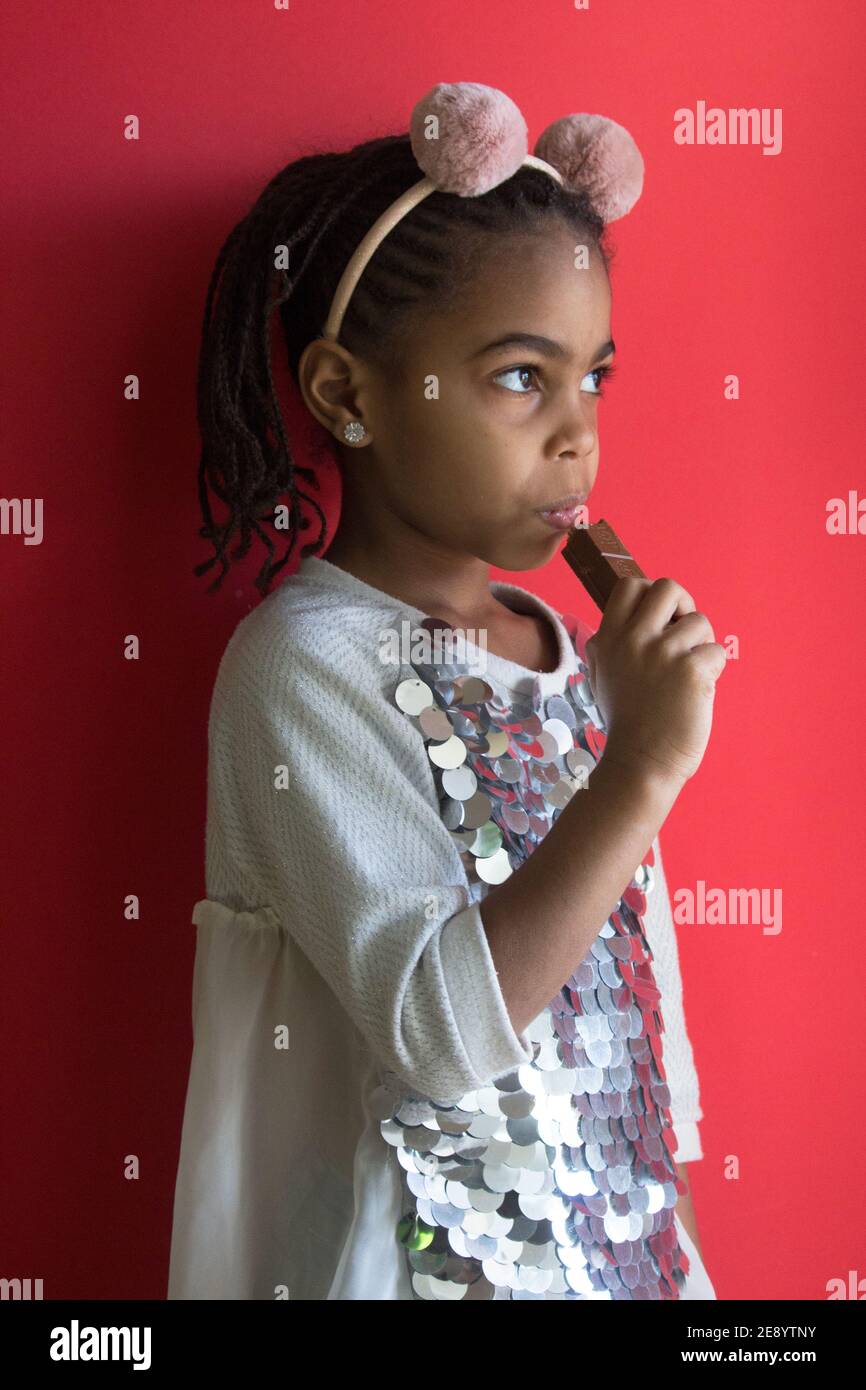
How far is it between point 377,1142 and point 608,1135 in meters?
0.17

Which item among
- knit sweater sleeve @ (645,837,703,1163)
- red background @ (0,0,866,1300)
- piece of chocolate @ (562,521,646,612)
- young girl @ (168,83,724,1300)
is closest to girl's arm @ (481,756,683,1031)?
young girl @ (168,83,724,1300)

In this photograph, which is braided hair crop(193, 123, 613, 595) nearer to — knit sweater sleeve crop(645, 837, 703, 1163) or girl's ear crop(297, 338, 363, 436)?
girl's ear crop(297, 338, 363, 436)

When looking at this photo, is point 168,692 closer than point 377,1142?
No

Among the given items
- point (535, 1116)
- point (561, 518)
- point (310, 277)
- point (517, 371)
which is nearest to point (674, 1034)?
point (535, 1116)

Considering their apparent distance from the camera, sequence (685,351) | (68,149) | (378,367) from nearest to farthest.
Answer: (378,367) < (68,149) < (685,351)

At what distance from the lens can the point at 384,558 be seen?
1052 millimetres

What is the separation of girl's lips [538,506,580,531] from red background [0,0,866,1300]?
24cm

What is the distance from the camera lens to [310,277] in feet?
3.37

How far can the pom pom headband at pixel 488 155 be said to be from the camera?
0.94 meters

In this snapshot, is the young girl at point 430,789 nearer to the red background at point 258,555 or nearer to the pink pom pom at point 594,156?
the pink pom pom at point 594,156

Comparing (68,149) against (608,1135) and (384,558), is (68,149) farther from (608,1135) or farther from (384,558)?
(608,1135)

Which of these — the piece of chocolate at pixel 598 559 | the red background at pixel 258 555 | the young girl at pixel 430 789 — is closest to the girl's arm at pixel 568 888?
the young girl at pixel 430 789
